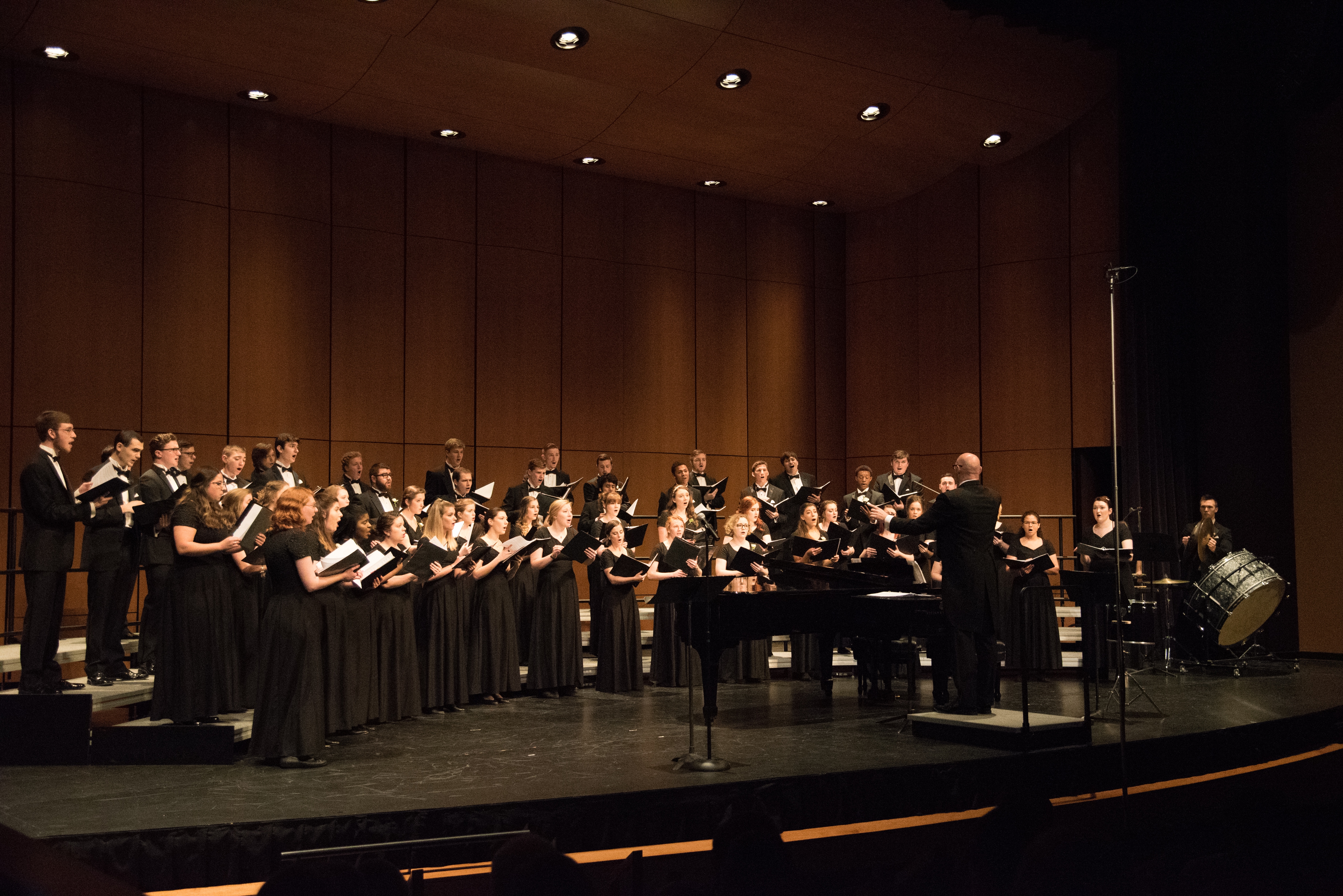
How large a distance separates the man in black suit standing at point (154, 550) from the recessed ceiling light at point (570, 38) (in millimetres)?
4224

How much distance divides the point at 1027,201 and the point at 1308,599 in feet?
15.4

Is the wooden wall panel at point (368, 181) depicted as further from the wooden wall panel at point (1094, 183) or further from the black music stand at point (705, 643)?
the wooden wall panel at point (1094, 183)

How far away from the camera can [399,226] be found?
415 inches

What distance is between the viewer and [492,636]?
24.2 ft

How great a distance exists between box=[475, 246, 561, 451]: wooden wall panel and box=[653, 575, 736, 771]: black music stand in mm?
→ 4781

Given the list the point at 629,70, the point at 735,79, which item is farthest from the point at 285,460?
the point at 735,79

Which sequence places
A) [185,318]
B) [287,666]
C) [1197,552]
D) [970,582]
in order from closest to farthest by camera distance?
[287,666], [970,582], [1197,552], [185,318]

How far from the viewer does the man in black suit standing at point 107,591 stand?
618 centimetres

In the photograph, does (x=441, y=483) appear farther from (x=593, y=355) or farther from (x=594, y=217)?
(x=594, y=217)

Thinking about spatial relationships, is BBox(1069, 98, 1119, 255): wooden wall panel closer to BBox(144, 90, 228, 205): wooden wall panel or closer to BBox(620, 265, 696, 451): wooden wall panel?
BBox(620, 265, 696, 451): wooden wall panel

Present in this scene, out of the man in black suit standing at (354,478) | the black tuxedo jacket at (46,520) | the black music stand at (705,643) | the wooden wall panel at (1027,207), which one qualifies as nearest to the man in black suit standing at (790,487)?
the black music stand at (705,643)

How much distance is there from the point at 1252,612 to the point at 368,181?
26.9 ft

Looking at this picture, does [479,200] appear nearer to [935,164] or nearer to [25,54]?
[25,54]

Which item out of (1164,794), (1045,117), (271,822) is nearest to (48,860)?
(271,822)
